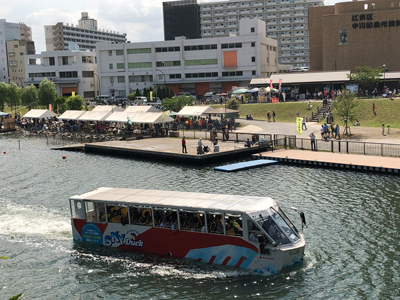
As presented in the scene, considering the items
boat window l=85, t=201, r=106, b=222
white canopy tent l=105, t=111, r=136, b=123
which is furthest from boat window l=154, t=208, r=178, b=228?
white canopy tent l=105, t=111, r=136, b=123

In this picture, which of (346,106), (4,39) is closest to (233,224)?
(346,106)

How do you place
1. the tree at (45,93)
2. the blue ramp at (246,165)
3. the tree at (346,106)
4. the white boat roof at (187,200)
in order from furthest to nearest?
the tree at (45,93) < the tree at (346,106) < the blue ramp at (246,165) < the white boat roof at (187,200)

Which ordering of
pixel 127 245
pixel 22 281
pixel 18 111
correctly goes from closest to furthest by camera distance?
1. pixel 22 281
2. pixel 127 245
3. pixel 18 111

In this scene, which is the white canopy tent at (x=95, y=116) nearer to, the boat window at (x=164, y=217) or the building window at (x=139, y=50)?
the boat window at (x=164, y=217)

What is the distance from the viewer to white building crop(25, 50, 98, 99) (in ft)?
407

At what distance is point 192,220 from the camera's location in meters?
19.4

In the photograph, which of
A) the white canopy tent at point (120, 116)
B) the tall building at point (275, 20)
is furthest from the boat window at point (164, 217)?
the tall building at point (275, 20)

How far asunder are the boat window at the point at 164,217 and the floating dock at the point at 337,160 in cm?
2137

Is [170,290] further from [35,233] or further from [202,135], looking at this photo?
[202,135]

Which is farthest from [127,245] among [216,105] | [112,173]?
[216,105]

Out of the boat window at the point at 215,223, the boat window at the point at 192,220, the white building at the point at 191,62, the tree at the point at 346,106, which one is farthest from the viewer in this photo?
the white building at the point at 191,62

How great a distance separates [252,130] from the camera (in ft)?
192

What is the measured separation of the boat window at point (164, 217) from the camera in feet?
65.1

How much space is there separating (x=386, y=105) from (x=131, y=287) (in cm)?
5219
